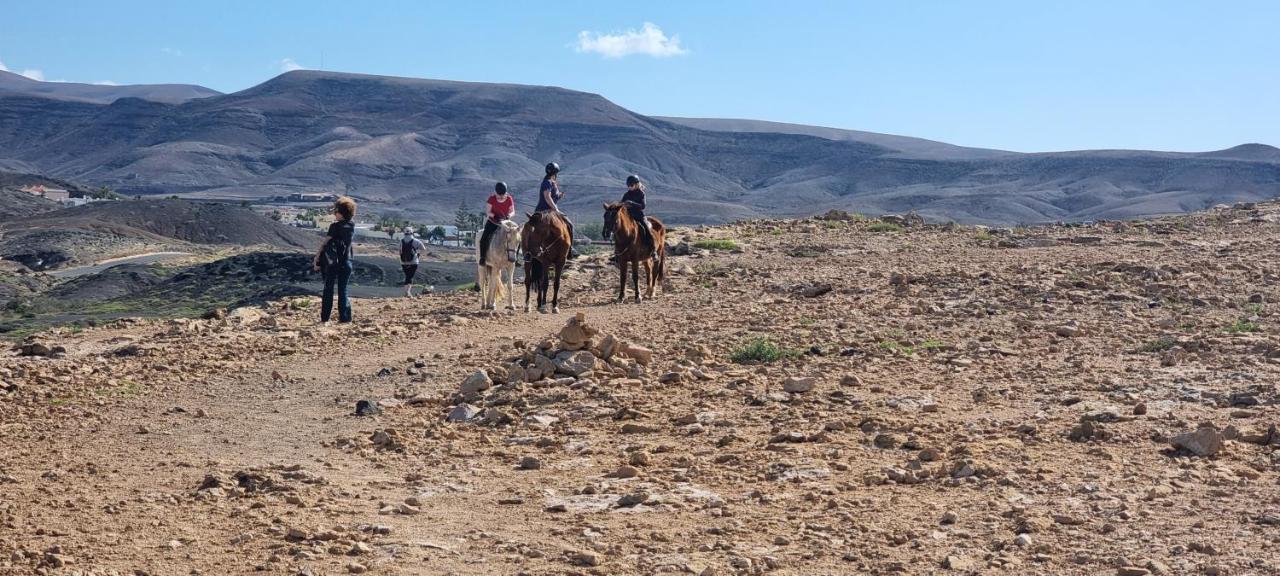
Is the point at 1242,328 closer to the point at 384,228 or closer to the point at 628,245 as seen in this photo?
the point at 628,245

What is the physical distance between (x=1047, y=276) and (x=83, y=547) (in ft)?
46.6

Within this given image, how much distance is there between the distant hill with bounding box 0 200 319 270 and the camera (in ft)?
164

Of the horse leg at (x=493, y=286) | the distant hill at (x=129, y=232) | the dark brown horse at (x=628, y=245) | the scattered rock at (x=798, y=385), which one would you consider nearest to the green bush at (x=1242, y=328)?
the scattered rock at (x=798, y=385)

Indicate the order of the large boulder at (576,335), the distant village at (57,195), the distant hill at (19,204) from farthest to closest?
the distant village at (57,195), the distant hill at (19,204), the large boulder at (576,335)

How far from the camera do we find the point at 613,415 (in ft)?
31.7

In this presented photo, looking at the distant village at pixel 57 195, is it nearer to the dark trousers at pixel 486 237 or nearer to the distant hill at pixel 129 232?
the distant hill at pixel 129 232

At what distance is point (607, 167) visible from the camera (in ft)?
553

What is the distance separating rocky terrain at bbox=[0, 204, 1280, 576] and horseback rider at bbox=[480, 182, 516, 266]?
1452 millimetres

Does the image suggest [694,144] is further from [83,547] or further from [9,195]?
[83,547]

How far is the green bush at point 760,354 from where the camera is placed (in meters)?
11.9

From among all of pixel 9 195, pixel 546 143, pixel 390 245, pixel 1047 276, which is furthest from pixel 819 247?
pixel 546 143

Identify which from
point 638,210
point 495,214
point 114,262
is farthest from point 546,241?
point 114,262

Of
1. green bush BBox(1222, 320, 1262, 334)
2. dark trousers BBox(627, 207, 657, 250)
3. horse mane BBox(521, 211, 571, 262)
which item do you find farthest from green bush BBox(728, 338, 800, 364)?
dark trousers BBox(627, 207, 657, 250)

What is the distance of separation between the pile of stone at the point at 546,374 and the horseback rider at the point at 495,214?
18.2 ft
